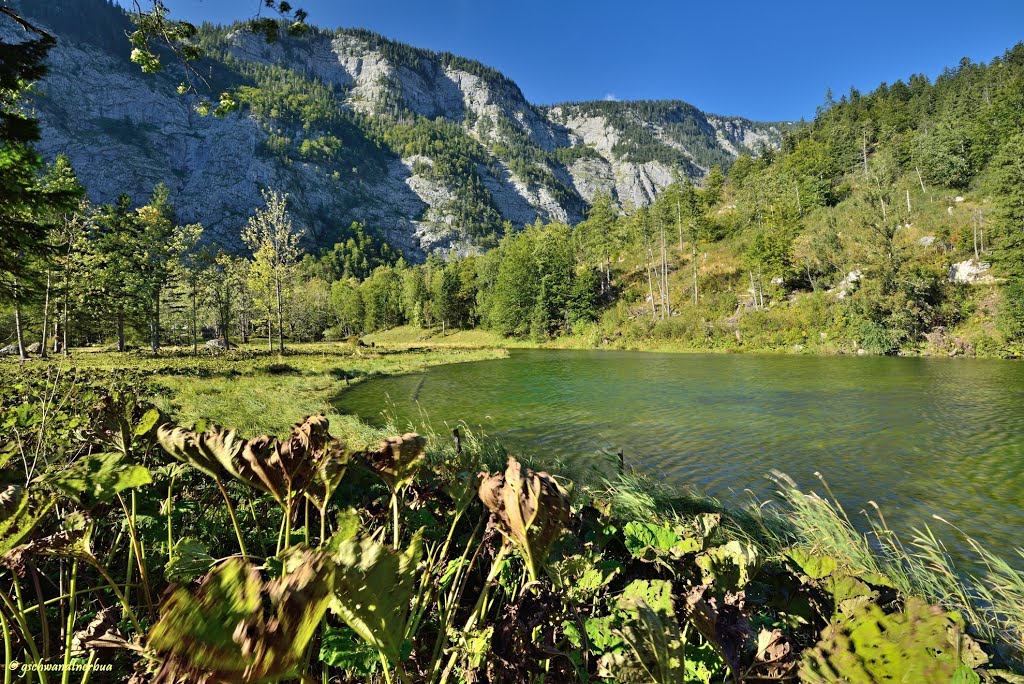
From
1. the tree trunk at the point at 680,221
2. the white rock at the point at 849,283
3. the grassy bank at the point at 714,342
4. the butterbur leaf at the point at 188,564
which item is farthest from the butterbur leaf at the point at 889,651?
the tree trunk at the point at 680,221

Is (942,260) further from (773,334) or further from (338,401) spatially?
(338,401)

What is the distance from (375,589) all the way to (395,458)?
29.0 inches

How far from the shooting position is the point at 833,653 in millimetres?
883

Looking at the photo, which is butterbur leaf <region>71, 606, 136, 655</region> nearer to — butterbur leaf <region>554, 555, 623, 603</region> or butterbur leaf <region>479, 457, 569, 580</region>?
butterbur leaf <region>479, 457, 569, 580</region>

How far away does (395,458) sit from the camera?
1407 mm

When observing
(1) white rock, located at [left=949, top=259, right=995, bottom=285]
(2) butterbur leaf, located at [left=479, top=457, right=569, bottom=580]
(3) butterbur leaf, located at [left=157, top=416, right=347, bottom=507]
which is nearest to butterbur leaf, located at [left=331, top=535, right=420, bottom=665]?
(2) butterbur leaf, located at [left=479, top=457, right=569, bottom=580]

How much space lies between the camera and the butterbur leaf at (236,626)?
0.49 metres

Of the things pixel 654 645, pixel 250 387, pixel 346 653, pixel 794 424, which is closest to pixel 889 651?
pixel 654 645

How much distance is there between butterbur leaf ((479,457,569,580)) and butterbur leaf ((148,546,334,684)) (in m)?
0.56

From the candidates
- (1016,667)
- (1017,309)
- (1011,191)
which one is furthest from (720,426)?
(1011,191)

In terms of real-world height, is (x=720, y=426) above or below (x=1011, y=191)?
below

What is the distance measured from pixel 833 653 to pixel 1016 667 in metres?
2.12

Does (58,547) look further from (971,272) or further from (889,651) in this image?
(971,272)

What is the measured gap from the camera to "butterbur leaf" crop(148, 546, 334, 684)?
1.60 ft
